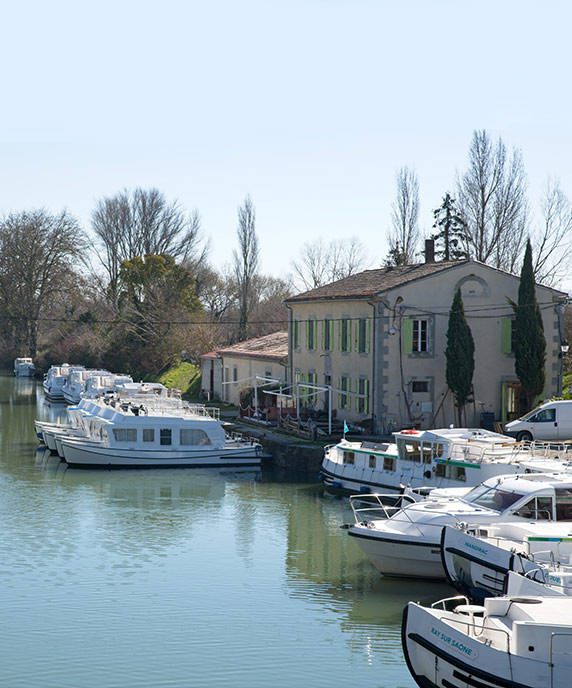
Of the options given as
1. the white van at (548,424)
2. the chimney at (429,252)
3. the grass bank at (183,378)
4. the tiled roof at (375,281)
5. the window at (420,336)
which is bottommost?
the white van at (548,424)

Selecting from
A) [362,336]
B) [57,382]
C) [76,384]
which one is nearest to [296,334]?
[362,336]

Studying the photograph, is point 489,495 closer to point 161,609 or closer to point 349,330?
point 161,609

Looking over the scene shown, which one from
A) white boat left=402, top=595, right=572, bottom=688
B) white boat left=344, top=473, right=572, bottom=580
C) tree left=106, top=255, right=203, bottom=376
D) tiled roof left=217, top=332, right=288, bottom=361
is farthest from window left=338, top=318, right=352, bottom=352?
tree left=106, top=255, right=203, bottom=376

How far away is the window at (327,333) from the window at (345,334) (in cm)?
95

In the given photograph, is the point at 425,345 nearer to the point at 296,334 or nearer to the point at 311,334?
the point at 311,334

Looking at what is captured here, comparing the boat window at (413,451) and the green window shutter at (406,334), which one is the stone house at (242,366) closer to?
the green window shutter at (406,334)

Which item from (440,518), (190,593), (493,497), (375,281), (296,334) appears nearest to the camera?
(190,593)

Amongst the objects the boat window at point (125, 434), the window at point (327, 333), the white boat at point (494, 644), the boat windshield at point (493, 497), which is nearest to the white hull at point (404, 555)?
the boat windshield at point (493, 497)

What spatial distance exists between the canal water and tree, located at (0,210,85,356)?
164 feet

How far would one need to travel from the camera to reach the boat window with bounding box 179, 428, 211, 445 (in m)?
35.4

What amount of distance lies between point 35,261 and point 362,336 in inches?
1894

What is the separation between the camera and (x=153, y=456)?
34812 millimetres

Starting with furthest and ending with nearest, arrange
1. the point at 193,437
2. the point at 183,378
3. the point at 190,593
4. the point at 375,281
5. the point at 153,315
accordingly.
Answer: the point at 153,315, the point at 183,378, the point at 375,281, the point at 193,437, the point at 190,593

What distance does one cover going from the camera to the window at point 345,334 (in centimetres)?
3891
